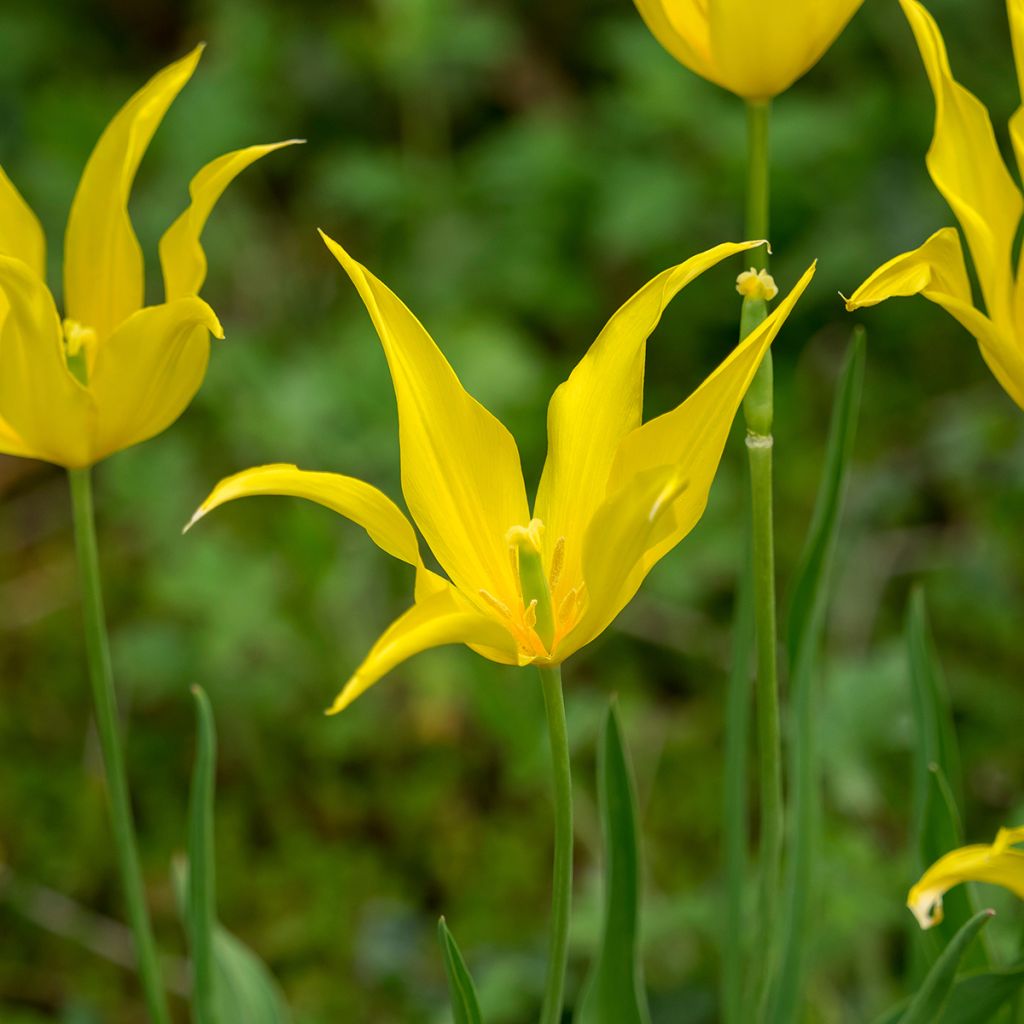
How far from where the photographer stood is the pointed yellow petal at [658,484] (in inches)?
28.2

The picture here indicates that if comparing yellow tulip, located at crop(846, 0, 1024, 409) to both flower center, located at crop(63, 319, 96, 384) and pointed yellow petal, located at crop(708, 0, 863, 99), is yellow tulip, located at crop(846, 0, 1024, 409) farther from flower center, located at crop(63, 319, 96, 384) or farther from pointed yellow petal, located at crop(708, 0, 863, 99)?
flower center, located at crop(63, 319, 96, 384)

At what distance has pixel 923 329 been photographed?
2.53m

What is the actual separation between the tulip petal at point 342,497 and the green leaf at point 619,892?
264mm

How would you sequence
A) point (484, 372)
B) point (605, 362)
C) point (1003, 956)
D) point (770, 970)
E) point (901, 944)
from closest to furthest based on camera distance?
point (605, 362) → point (770, 970) → point (1003, 956) → point (901, 944) → point (484, 372)

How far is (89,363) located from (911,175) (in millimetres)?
1816

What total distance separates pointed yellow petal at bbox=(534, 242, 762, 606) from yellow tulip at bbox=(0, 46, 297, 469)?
201mm

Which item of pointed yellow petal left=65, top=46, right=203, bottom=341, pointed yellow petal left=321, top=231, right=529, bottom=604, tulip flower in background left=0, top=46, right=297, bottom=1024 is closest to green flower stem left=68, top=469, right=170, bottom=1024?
tulip flower in background left=0, top=46, right=297, bottom=1024

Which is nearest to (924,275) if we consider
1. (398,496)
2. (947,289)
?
(947,289)

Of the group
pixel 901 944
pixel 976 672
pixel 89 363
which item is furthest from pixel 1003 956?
pixel 89 363

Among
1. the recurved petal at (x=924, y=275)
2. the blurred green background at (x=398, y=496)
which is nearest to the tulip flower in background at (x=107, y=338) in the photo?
the recurved petal at (x=924, y=275)

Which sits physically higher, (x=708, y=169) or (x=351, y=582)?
(x=708, y=169)

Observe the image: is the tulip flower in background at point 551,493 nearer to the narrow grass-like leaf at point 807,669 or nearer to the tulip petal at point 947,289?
the tulip petal at point 947,289

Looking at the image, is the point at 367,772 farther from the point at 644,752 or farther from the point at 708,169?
the point at 708,169

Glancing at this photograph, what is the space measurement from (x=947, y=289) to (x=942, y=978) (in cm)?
39
